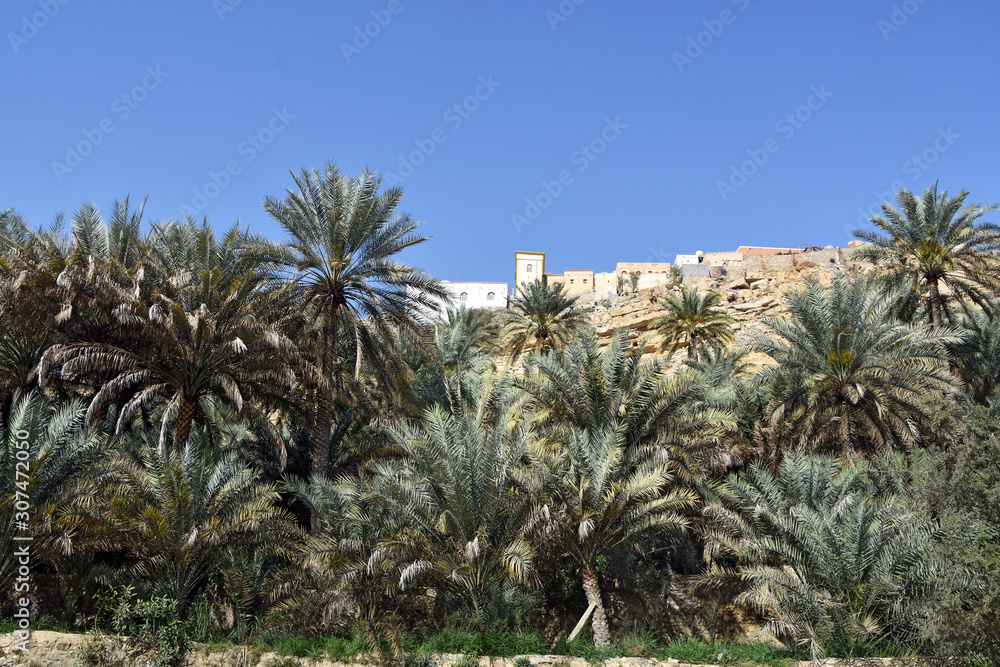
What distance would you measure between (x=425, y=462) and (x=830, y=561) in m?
6.92

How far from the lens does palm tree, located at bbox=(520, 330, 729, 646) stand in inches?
493

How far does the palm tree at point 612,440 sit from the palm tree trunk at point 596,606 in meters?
0.02

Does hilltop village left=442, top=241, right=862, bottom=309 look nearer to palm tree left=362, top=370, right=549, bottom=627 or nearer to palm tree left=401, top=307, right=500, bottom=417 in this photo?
palm tree left=401, top=307, right=500, bottom=417

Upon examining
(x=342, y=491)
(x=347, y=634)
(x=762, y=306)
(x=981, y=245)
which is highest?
(x=762, y=306)

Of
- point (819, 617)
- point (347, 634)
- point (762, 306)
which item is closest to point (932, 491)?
point (819, 617)

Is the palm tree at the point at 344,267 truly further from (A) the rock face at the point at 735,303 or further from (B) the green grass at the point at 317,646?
(A) the rock face at the point at 735,303

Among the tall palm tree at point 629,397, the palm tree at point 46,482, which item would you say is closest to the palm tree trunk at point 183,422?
the palm tree at point 46,482

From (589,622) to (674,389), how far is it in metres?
4.79

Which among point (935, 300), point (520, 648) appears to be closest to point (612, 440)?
point (520, 648)

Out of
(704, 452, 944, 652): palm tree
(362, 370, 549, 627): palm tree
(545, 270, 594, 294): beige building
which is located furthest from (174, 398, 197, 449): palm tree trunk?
(545, 270, 594, 294): beige building

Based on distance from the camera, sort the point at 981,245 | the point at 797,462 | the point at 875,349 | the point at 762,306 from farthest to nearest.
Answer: the point at 762,306, the point at 981,245, the point at 875,349, the point at 797,462

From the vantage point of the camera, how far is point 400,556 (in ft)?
40.0

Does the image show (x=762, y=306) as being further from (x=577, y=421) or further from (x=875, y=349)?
(x=577, y=421)

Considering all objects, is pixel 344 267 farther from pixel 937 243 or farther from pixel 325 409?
pixel 937 243
